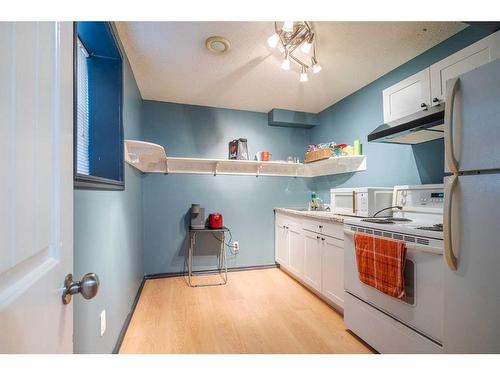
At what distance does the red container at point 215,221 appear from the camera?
299 centimetres

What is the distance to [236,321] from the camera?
2008 millimetres

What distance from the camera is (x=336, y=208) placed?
265 cm

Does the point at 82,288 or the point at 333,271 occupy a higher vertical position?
the point at 82,288

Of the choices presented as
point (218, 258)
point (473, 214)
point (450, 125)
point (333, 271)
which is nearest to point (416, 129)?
point (450, 125)

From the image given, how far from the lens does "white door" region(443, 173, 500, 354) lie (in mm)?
968

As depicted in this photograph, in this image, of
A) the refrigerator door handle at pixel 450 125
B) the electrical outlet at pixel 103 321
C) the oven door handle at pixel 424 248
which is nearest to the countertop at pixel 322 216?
the oven door handle at pixel 424 248

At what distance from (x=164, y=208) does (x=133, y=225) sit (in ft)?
2.50

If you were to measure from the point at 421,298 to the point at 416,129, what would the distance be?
3.78ft

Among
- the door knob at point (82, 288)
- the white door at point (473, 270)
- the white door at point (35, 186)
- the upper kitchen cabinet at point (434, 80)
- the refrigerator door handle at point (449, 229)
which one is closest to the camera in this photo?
the white door at point (35, 186)

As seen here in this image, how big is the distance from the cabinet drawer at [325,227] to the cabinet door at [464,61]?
1.21 metres

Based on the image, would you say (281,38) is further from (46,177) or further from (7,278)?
(7,278)

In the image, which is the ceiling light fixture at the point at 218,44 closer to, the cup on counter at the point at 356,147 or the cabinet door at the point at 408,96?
the cabinet door at the point at 408,96

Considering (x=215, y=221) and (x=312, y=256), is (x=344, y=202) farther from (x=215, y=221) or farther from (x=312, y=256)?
(x=215, y=221)

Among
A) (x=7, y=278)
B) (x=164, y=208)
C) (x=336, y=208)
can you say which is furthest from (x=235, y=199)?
(x=7, y=278)
